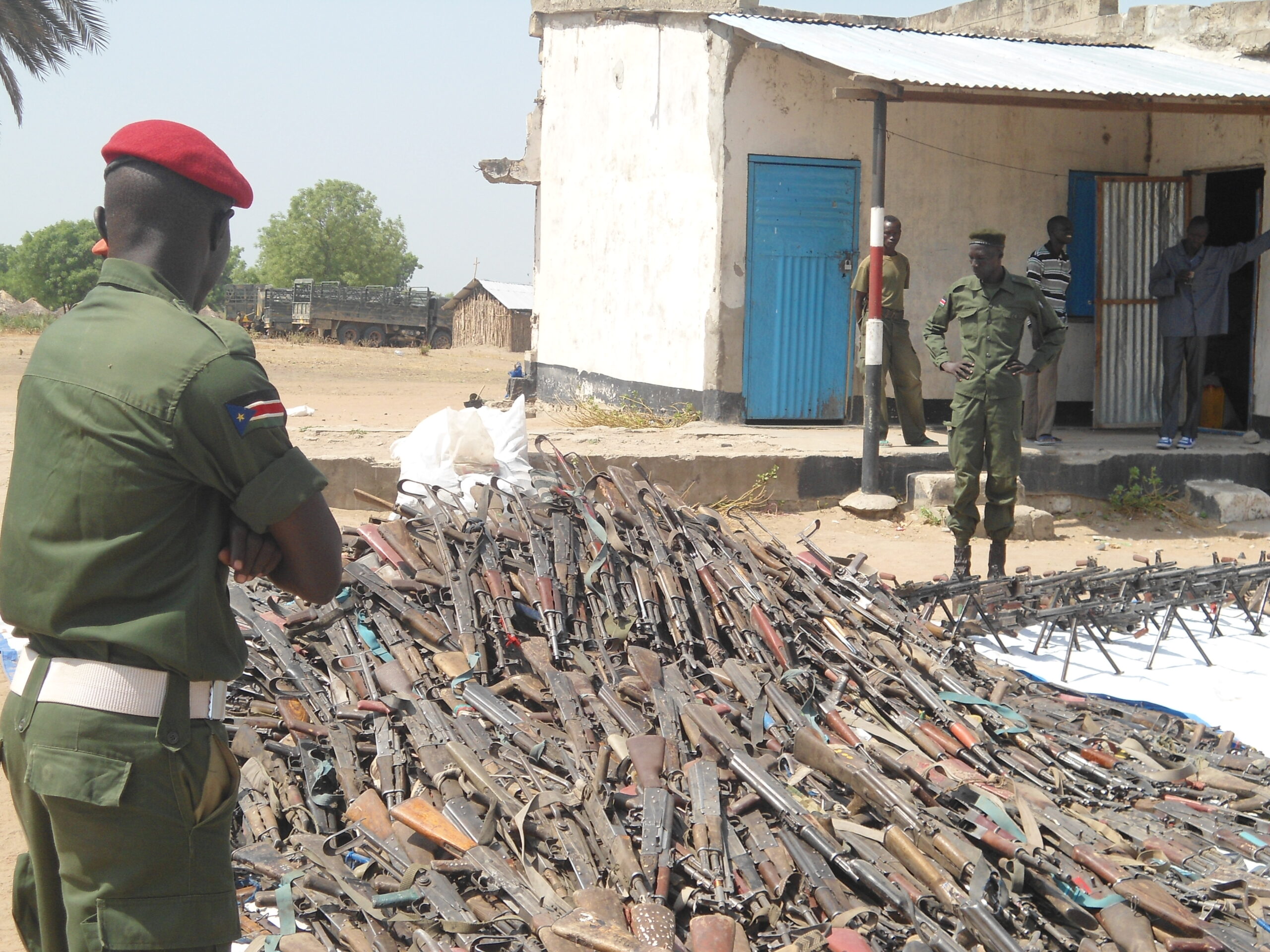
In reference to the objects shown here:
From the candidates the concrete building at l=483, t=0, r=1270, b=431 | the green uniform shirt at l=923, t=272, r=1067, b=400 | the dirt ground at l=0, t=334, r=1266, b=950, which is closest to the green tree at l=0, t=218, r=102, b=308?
the dirt ground at l=0, t=334, r=1266, b=950

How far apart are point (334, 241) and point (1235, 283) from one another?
2035 inches

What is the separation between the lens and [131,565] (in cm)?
173

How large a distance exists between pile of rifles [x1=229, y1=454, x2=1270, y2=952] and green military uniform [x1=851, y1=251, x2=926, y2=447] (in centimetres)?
461

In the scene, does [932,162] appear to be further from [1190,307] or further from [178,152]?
[178,152]

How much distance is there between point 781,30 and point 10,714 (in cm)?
935

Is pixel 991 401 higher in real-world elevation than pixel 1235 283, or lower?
lower

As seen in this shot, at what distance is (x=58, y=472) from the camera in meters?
1.73

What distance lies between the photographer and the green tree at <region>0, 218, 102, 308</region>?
54.3m

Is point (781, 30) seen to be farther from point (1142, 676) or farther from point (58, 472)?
point (58, 472)

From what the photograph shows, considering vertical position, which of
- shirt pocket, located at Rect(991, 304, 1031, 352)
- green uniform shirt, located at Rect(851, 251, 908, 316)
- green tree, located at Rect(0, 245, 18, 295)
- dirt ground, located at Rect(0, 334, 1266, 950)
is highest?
green tree, located at Rect(0, 245, 18, 295)

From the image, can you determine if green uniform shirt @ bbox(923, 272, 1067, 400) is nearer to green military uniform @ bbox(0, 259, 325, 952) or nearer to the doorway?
green military uniform @ bbox(0, 259, 325, 952)

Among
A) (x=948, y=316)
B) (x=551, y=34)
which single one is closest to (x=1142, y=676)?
(x=948, y=316)

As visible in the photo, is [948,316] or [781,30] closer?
[948,316]

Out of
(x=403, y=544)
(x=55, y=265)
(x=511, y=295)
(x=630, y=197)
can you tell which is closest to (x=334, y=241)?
(x=55, y=265)
